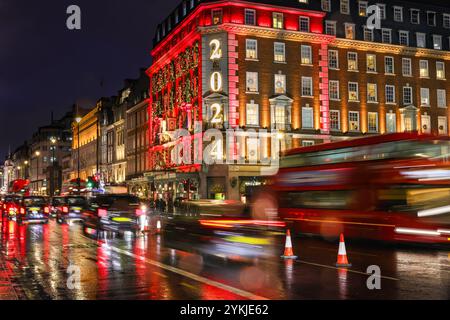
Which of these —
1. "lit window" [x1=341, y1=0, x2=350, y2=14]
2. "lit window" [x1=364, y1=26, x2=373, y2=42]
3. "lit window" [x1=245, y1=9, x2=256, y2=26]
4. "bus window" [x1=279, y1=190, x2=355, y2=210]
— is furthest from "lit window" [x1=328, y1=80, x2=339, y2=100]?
"bus window" [x1=279, y1=190, x2=355, y2=210]

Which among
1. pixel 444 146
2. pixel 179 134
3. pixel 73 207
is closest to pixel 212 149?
pixel 179 134

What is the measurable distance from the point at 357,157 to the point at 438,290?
10.5 metres

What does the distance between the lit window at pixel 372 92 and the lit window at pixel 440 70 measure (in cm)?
858

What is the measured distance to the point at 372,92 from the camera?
2279 inches

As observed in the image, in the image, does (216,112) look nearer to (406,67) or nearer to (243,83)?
(243,83)

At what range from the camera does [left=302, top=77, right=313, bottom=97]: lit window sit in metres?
54.0

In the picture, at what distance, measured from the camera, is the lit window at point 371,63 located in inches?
2280

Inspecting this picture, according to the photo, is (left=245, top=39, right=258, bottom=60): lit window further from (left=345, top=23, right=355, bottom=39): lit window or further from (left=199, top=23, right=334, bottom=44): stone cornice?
(left=345, top=23, right=355, bottom=39): lit window

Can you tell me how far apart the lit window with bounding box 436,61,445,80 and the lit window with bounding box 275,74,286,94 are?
19.4 meters

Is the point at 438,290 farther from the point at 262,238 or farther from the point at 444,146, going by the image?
the point at 262,238

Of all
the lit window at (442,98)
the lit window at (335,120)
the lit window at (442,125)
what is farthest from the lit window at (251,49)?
the lit window at (442,125)

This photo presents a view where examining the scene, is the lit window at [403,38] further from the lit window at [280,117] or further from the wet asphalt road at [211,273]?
the wet asphalt road at [211,273]

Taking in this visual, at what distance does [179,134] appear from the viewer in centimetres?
5697

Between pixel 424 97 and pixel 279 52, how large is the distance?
1822cm
